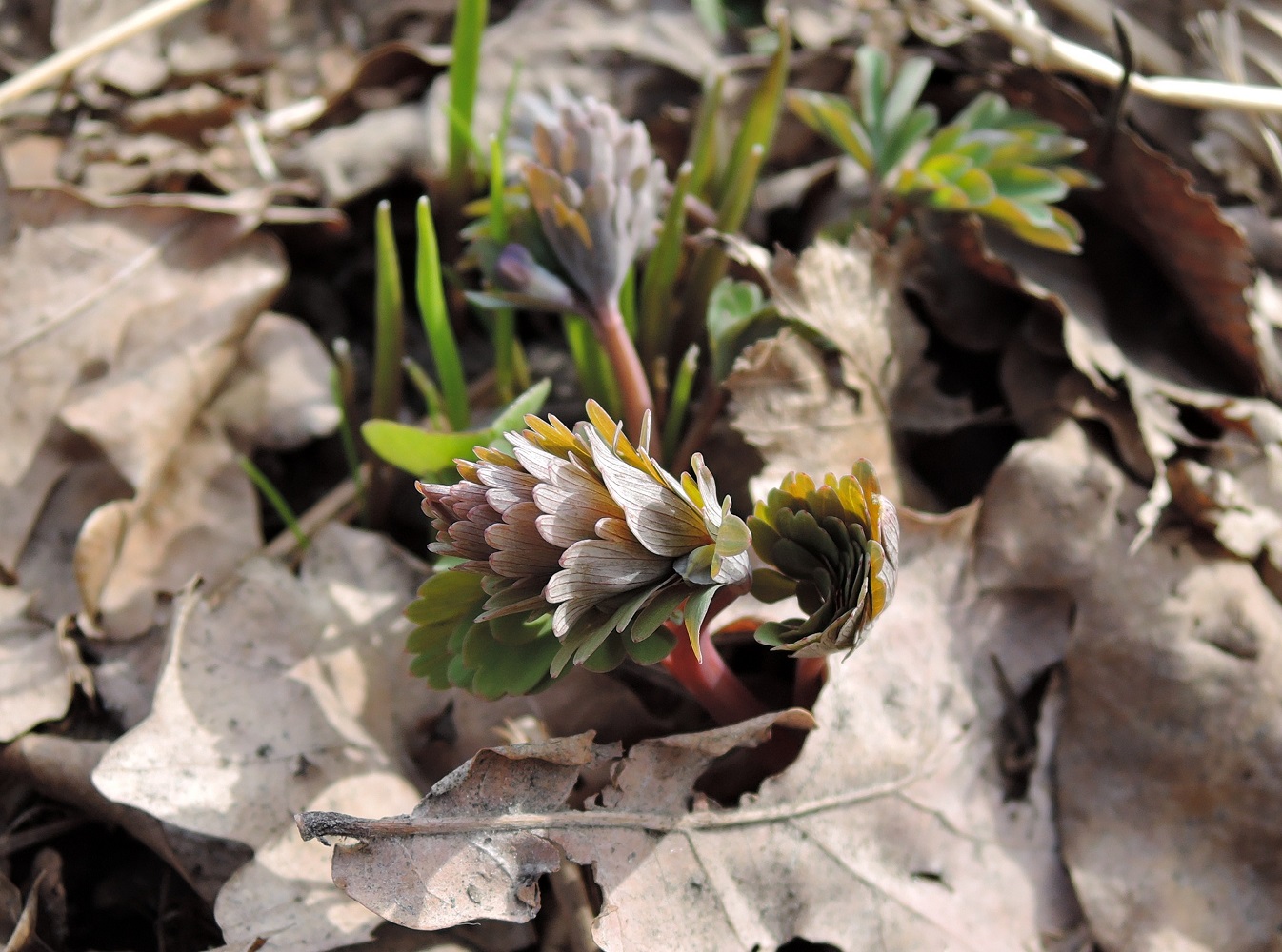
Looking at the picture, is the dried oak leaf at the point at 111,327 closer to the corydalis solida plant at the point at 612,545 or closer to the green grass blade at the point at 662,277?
the green grass blade at the point at 662,277

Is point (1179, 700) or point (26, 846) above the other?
point (1179, 700)

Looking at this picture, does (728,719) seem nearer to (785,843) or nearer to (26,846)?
(785,843)

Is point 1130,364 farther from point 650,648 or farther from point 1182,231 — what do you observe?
point 650,648

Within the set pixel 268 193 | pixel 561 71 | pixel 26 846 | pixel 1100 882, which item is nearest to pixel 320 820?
pixel 26 846

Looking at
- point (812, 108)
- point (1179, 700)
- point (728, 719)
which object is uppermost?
point (812, 108)

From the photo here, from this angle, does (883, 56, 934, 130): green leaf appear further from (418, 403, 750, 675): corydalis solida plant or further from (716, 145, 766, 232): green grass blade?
(418, 403, 750, 675): corydalis solida plant

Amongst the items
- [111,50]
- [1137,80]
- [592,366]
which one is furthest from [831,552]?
[111,50]
